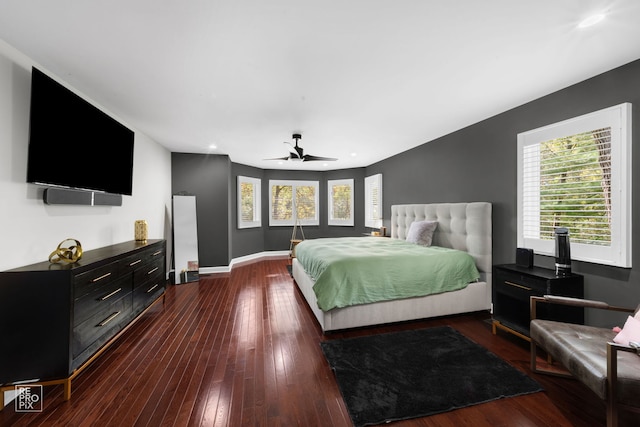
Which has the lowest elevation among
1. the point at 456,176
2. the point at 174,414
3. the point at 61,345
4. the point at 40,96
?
the point at 174,414

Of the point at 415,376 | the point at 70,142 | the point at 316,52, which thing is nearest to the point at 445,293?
the point at 415,376

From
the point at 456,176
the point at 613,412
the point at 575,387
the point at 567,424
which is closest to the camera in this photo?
the point at 613,412

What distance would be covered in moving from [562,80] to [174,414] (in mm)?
4365

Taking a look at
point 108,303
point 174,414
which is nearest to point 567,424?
point 174,414

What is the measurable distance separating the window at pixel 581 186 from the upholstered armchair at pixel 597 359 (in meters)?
0.76

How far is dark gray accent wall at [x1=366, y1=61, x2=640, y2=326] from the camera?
2236 mm

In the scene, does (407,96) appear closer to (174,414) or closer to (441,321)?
(441,321)

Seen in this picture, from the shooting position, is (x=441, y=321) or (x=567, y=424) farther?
(x=441, y=321)

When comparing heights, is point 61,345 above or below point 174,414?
above

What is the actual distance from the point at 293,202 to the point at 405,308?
198 inches

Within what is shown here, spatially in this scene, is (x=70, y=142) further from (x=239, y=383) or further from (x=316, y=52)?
(x=239, y=383)

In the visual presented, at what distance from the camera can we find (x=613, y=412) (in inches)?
55.7

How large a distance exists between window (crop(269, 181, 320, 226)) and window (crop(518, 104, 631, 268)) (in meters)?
5.32

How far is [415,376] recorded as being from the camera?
2100 millimetres
